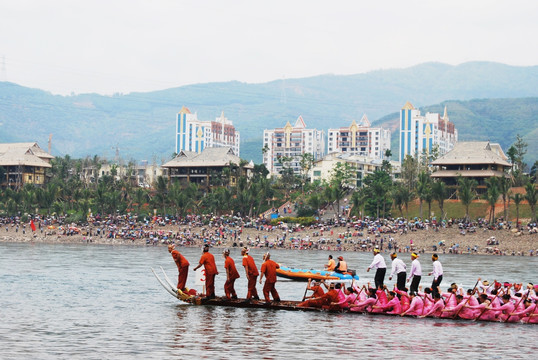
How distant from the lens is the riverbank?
73.3 meters

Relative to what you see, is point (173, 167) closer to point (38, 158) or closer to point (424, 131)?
point (38, 158)

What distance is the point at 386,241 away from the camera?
76.9 m

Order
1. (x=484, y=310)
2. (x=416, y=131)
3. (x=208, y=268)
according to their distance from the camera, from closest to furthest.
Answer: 1. (x=484, y=310)
2. (x=208, y=268)
3. (x=416, y=131)

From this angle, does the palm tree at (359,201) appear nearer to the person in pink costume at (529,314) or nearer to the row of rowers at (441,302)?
the row of rowers at (441,302)

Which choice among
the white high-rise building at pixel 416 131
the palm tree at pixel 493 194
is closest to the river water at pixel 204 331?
the palm tree at pixel 493 194

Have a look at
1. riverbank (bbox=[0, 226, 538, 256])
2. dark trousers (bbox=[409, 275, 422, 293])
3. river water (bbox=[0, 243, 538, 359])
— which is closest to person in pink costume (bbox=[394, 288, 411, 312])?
river water (bbox=[0, 243, 538, 359])

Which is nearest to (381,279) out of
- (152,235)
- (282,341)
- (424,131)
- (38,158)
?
(282,341)

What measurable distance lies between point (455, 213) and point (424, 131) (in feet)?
347

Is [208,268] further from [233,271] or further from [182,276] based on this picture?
[182,276]

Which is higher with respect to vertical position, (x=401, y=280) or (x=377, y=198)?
(x=377, y=198)

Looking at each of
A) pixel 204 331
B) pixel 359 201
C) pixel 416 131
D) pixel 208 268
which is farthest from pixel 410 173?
pixel 204 331

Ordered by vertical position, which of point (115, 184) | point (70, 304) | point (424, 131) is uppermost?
point (424, 131)

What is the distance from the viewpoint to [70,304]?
95.4 feet

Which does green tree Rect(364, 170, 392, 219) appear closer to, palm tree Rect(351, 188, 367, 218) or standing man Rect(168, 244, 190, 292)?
palm tree Rect(351, 188, 367, 218)
